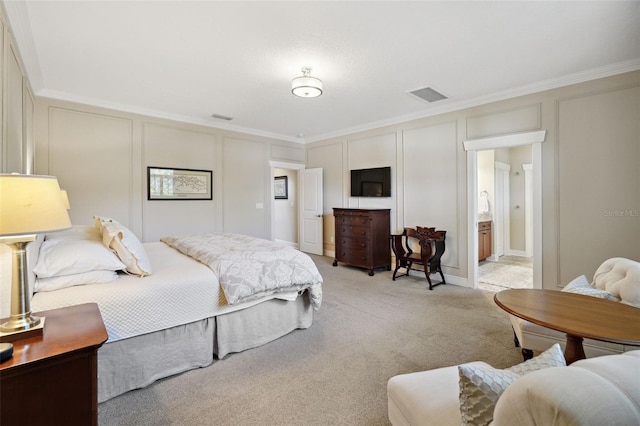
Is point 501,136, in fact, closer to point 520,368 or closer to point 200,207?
point 520,368

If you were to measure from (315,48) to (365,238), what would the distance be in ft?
10.0

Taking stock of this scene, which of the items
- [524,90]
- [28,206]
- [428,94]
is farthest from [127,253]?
[524,90]

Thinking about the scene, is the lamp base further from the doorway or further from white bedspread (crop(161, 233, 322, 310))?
the doorway

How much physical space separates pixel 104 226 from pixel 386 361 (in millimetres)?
2498

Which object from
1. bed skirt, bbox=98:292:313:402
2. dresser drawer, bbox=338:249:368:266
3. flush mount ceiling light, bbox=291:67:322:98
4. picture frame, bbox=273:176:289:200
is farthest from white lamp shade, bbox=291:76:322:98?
picture frame, bbox=273:176:289:200

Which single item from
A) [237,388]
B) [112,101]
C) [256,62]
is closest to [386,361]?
[237,388]

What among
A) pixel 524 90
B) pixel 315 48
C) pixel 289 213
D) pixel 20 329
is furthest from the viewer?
pixel 289 213

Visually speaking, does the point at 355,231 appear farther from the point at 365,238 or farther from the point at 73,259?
the point at 73,259

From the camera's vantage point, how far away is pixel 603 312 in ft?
5.55

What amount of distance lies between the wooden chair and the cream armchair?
2.03m

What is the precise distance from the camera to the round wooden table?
1.45 m

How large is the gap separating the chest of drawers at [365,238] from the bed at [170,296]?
227cm

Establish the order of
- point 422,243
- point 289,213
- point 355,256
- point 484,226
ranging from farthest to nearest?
point 289,213, point 484,226, point 355,256, point 422,243

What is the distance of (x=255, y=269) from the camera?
7.87 feet
